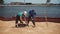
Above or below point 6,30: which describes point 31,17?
above

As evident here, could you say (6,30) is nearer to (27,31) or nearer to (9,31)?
(9,31)

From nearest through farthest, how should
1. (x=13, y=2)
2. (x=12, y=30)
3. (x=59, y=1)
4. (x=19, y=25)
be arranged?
1. (x=12, y=30)
2. (x=19, y=25)
3. (x=13, y=2)
4. (x=59, y=1)

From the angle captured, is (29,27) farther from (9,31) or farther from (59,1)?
(59,1)

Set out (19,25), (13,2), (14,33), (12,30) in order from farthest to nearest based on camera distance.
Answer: (13,2) → (19,25) → (12,30) → (14,33)

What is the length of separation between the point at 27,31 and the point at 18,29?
2.11ft

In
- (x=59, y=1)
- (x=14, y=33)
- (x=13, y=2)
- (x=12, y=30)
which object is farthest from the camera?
(x=59, y=1)

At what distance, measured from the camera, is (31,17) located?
10086 millimetres

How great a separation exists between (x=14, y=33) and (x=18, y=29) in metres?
0.78

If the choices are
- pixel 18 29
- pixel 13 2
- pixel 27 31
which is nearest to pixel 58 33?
pixel 27 31

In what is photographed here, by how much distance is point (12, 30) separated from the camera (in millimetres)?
9602

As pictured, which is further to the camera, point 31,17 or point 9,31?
point 31,17

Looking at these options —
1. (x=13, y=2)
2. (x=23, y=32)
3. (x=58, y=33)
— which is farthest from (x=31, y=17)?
(x=13, y=2)

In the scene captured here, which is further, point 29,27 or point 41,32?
point 29,27

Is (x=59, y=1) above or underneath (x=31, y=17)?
underneath
